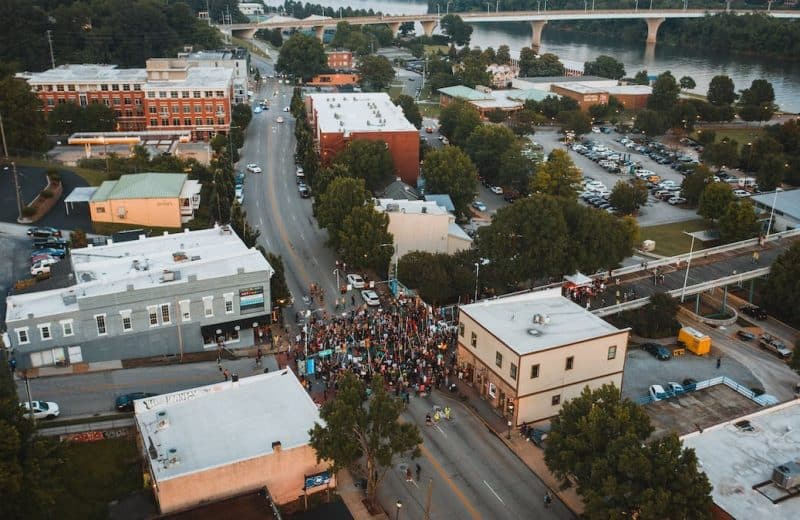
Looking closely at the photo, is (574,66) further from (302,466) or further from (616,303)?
(302,466)

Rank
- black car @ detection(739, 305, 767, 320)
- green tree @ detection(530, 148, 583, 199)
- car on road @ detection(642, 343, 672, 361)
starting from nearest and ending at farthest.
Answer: car on road @ detection(642, 343, 672, 361)
black car @ detection(739, 305, 767, 320)
green tree @ detection(530, 148, 583, 199)

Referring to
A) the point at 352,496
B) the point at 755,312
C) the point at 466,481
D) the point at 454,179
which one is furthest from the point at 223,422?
the point at 454,179

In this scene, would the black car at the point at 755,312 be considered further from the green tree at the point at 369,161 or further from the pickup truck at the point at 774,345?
the green tree at the point at 369,161

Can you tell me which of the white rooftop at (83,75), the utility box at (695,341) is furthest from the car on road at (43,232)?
the utility box at (695,341)

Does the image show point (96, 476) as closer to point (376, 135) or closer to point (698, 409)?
point (698, 409)

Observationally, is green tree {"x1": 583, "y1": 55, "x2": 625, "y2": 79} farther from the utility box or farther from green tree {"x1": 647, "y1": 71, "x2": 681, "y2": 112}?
the utility box

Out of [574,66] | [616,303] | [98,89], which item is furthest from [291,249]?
[574,66]

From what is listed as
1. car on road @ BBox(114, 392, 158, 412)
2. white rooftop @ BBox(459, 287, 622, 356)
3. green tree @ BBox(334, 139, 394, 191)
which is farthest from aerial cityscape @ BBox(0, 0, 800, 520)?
car on road @ BBox(114, 392, 158, 412)
